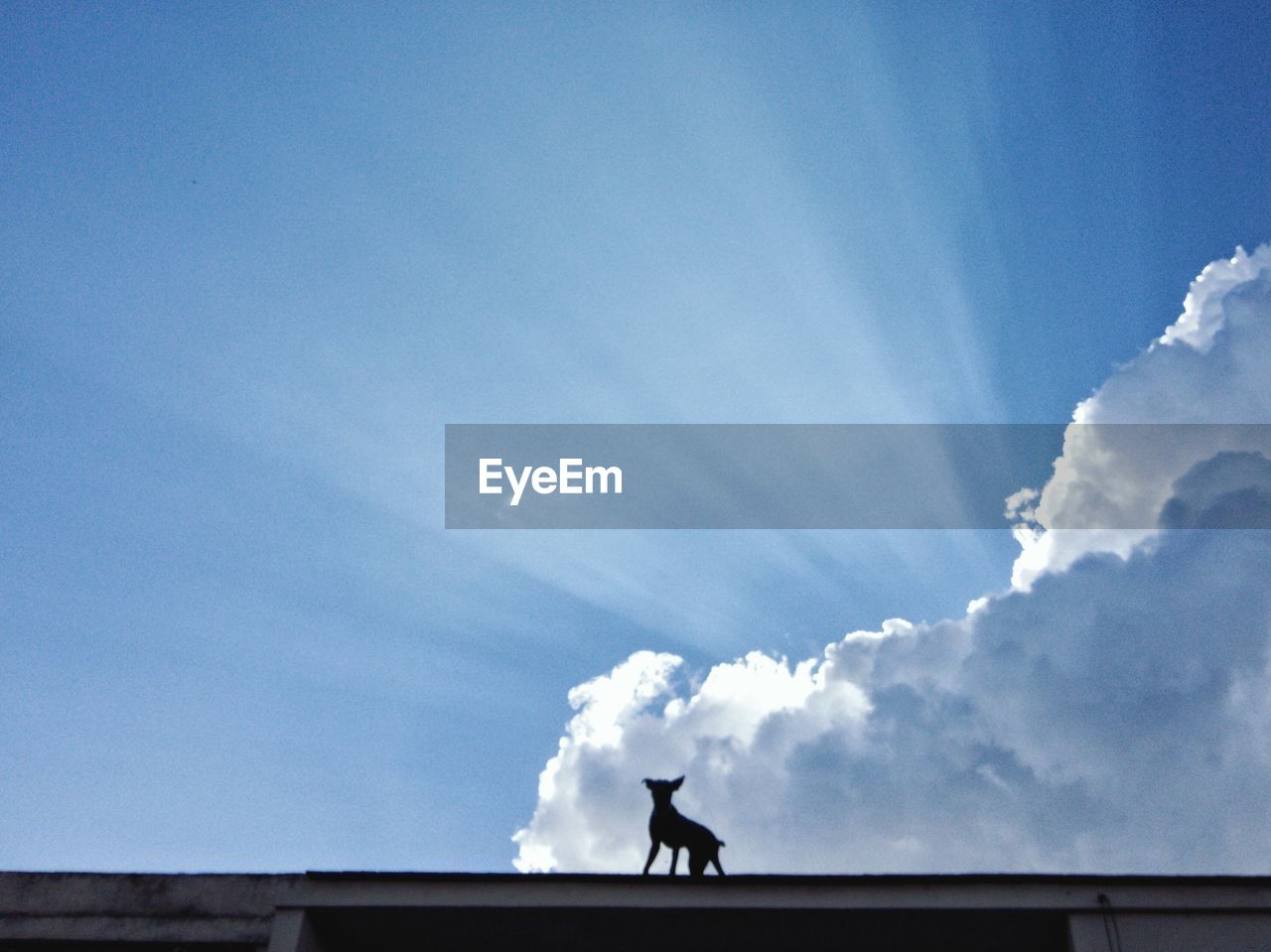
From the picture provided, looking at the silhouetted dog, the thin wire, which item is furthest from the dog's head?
the thin wire

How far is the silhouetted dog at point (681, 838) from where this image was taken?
15.8m

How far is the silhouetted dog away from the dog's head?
6 cm

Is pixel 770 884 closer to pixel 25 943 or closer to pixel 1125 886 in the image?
pixel 1125 886

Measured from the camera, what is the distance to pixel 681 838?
623 inches

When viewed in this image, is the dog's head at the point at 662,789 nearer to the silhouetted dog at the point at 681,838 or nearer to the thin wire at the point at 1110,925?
the silhouetted dog at the point at 681,838

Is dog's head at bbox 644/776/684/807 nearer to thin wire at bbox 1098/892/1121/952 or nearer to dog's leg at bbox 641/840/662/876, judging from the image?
dog's leg at bbox 641/840/662/876

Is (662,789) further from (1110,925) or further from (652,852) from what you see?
(1110,925)

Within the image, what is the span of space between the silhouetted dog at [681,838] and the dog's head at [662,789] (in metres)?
0.06

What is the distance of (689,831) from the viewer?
15.9 m

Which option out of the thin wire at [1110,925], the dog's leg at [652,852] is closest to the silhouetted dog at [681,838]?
the dog's leg at [652,852]

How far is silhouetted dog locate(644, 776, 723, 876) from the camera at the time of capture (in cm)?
1575

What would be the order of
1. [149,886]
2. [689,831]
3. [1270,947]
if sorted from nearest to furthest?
[1270,947] → [149,886] → [689,831]

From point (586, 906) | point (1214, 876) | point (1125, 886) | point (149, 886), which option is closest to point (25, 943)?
point (149, 886)

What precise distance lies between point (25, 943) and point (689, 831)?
8.27m
